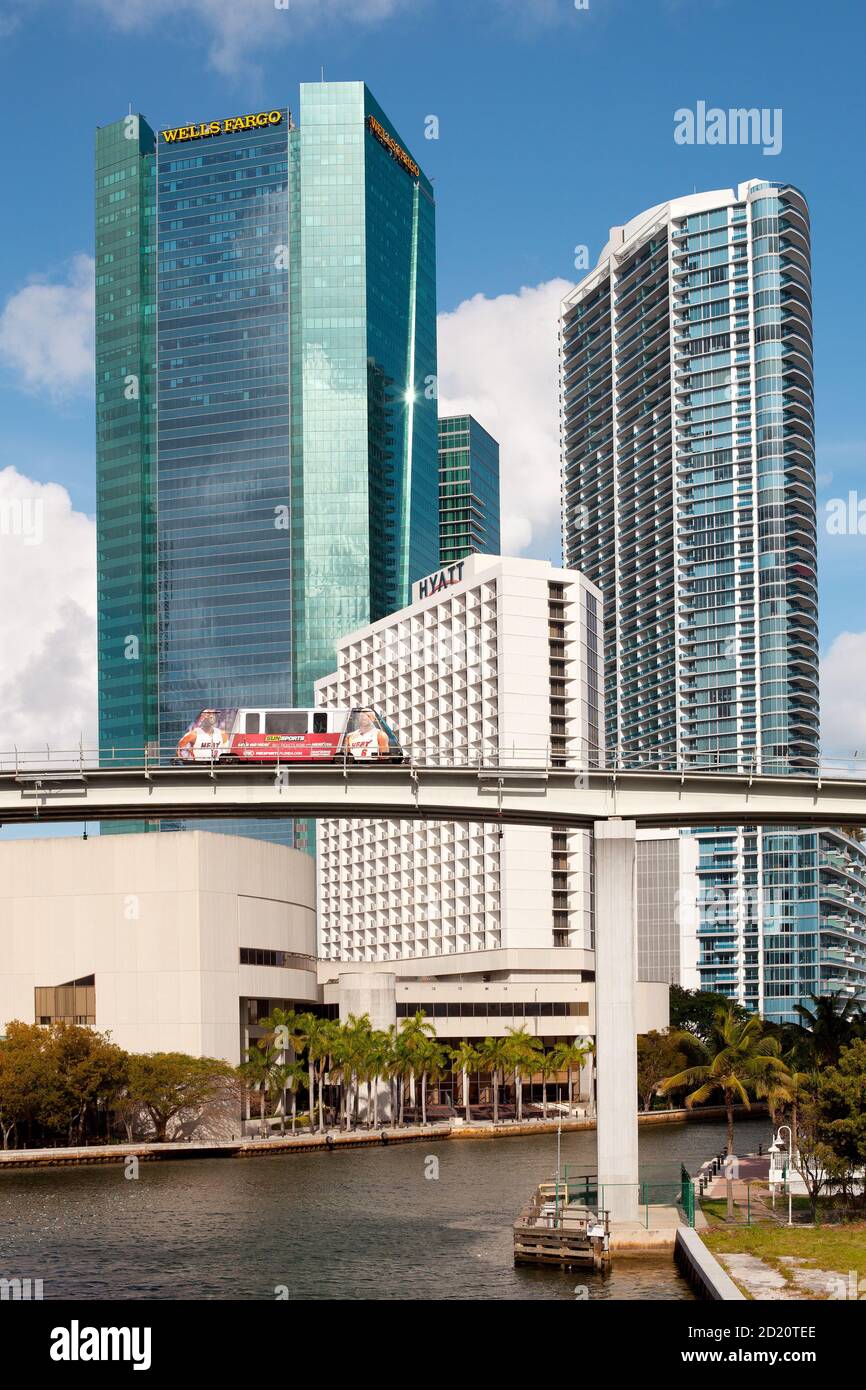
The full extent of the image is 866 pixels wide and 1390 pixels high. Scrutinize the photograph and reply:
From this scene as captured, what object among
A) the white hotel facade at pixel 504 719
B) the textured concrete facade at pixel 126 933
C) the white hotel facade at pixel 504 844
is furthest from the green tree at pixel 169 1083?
the white hotel facade at pixel 504 719

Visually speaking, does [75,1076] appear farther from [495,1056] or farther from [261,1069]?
[495,1056]

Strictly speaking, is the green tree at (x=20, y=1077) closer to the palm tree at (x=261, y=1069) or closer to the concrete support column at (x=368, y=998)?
the palm tree at (x=261, y=1069)

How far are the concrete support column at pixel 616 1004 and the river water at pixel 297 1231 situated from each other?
4.62 m

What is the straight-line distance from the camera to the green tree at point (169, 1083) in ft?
331

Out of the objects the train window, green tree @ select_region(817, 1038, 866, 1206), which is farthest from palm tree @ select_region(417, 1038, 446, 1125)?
green tree @ select_region(817, 1038, 866, 1206)

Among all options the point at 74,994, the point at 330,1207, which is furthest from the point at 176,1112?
the point at 330,1207

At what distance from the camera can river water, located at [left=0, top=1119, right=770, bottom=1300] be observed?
44.4 m

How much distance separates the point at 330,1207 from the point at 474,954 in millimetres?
104298

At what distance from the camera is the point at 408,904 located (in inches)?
7485

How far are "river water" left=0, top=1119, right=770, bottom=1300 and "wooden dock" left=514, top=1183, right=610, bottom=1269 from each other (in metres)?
0.62

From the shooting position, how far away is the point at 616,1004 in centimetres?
5297

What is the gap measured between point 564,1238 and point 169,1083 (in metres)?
58.5

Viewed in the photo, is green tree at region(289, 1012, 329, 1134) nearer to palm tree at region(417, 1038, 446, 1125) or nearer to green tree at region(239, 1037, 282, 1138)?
green tree at region(239, 1037, 282, 1138)
